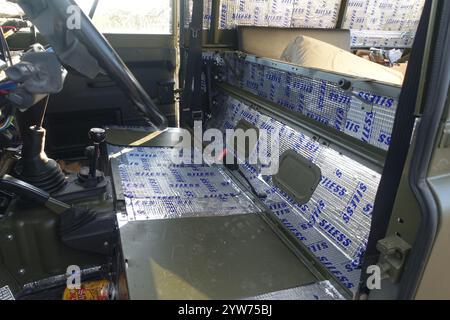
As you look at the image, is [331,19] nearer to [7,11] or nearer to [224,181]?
[224,181]

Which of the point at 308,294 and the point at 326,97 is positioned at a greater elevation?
the point at 326,97

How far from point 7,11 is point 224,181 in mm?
1994

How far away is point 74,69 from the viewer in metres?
1.58

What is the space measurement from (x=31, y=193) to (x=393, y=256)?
158 cm

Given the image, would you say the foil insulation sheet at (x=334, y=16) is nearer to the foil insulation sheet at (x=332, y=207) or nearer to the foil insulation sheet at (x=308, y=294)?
the foil insulation sheet at (x=332, y=207)

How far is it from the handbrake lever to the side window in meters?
1.55

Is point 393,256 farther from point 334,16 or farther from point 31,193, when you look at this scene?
point 334,16

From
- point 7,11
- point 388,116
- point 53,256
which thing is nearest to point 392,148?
point 388,116

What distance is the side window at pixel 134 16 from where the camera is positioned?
2705 millimetres

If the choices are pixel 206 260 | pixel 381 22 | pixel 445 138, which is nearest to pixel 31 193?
pixel 206 260

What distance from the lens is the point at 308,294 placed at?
51.9 inches

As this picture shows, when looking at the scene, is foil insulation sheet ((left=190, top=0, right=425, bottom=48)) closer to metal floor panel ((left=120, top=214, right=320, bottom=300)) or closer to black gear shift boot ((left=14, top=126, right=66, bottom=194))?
black gear shift boot ((left=14, top=126, right=66, bottom=194))

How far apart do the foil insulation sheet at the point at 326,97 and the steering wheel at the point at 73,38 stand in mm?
892

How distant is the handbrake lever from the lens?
5.34 feet
